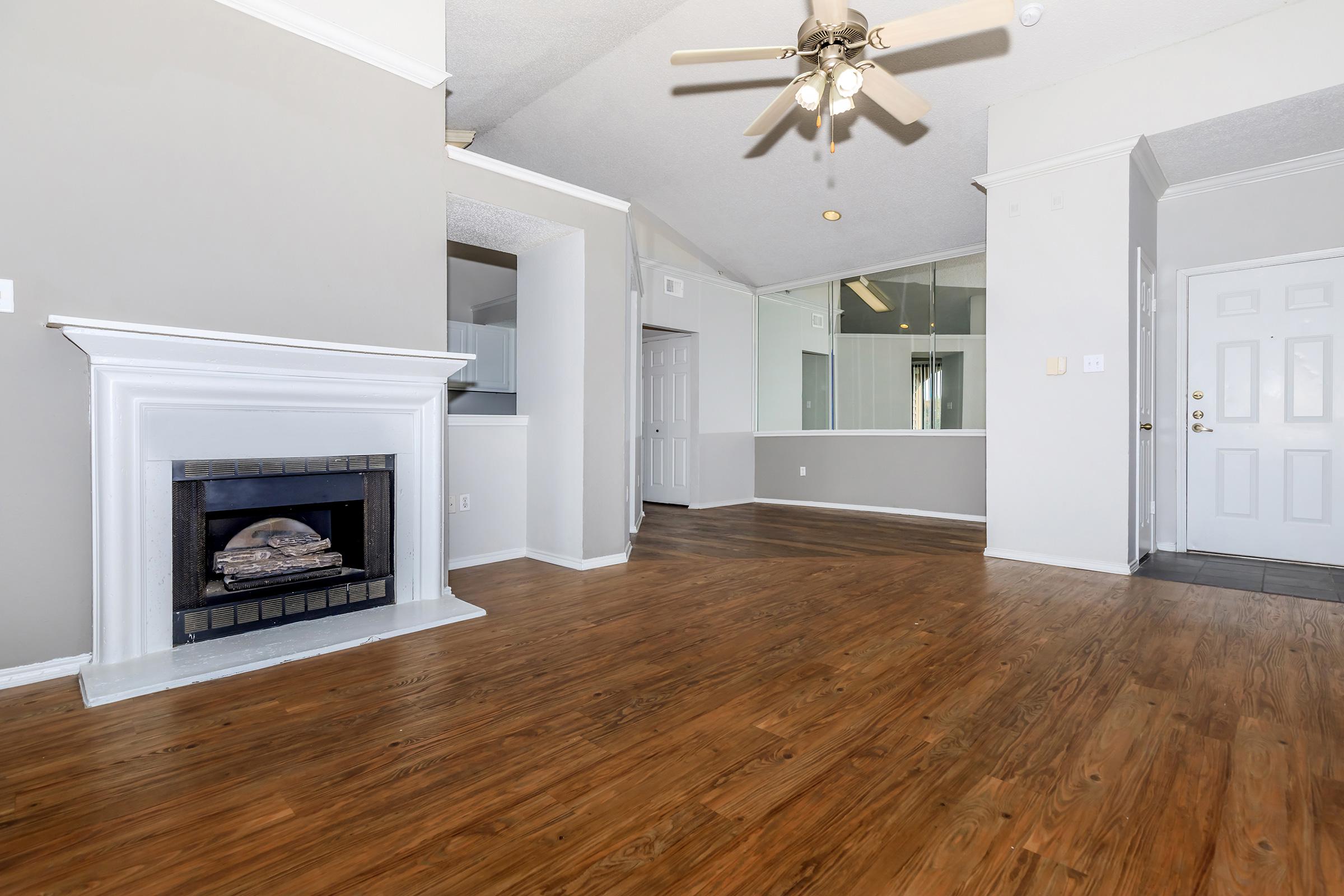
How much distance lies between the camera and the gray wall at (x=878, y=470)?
6062 millimetres

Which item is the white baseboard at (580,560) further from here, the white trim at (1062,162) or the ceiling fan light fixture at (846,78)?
the white trim at (1062,162)

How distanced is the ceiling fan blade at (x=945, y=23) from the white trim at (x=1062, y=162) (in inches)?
72.0

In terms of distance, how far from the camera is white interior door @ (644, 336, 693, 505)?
277 inches

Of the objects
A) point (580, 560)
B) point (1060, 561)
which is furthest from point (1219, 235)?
point (580, 560)

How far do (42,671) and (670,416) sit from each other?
555 cm

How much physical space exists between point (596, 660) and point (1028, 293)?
11.7 ft

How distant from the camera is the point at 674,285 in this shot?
6672 mm

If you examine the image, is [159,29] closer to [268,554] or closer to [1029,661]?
[268,554]

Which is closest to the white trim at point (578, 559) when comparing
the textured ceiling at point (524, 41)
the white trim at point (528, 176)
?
the white trim at point (528, 176)

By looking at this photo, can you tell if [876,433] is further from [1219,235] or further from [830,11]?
[830,11]

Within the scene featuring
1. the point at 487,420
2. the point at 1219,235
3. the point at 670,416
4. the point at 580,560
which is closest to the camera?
the point at 580,560

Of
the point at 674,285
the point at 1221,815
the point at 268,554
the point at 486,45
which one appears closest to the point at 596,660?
the point at 268,554

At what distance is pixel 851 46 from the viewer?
2.57 m

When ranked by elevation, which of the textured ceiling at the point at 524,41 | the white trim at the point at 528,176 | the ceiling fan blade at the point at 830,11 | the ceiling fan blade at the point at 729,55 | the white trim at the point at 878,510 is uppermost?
the textured ceiling at the point at 524,41
